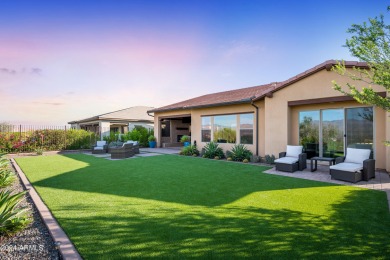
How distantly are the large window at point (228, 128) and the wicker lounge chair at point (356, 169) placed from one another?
5.45 m

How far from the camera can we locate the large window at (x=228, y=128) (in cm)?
1281

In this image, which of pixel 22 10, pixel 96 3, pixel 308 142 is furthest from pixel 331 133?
pixel 22 10

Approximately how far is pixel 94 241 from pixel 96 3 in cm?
989

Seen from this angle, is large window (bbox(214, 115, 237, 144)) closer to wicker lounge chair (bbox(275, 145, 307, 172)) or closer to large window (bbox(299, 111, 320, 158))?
large window (bbox(299, 111, 320, 158))

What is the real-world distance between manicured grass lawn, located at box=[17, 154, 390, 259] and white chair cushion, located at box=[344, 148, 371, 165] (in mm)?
1792

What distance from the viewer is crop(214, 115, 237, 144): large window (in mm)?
13559

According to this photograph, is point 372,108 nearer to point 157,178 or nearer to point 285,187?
point 285,187

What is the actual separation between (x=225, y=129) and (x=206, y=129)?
1587 millimetres

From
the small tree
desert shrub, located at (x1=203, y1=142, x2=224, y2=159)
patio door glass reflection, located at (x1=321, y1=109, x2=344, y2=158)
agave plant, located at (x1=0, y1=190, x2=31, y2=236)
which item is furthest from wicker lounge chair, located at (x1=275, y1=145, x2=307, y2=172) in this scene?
agave plant, located at (x1=0, y1=190, x2=31, y2=236)

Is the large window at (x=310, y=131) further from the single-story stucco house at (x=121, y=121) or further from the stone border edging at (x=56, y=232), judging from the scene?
the single-story stucco house at (x=121, y=121)

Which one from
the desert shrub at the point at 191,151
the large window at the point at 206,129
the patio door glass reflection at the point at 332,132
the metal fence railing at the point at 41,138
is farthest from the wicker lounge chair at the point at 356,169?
the metal fence railing at the point at 41,138

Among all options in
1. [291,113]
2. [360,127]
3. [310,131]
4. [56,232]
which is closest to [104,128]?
[291,113]

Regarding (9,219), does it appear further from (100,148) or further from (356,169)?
(100,148)

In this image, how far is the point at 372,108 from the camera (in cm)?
879
